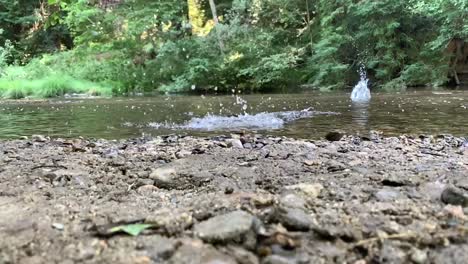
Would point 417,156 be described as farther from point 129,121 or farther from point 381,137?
point 129,121

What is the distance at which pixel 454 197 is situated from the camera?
2.36 m

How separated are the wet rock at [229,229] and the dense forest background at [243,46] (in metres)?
12.6

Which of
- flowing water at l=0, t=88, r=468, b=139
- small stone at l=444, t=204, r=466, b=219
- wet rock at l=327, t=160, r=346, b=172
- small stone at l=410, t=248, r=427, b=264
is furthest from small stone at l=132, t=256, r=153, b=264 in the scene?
flowing water at l=0, t=88, r=468, b=139

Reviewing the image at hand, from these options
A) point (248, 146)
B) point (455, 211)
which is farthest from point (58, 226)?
point (248, 146)

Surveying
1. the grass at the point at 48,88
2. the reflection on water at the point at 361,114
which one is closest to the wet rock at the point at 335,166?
the reflection on water at the point at 361,114

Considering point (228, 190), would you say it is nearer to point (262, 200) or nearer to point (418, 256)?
point (262, 200)

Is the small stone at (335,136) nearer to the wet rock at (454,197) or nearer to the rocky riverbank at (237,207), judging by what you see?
the rocky riverbank at (237,207)

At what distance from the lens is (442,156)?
388 centimetres

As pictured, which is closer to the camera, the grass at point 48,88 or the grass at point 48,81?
the grass at point 48,88

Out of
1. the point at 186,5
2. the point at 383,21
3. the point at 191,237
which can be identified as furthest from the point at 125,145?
the point at 186,5

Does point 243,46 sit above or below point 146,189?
above

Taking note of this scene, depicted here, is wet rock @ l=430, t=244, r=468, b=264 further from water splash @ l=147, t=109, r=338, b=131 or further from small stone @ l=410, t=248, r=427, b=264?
water splash @ l=147, t=109, r=338, b=131

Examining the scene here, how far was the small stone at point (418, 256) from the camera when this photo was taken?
67.9 inches

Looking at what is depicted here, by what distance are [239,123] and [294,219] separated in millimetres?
5219
